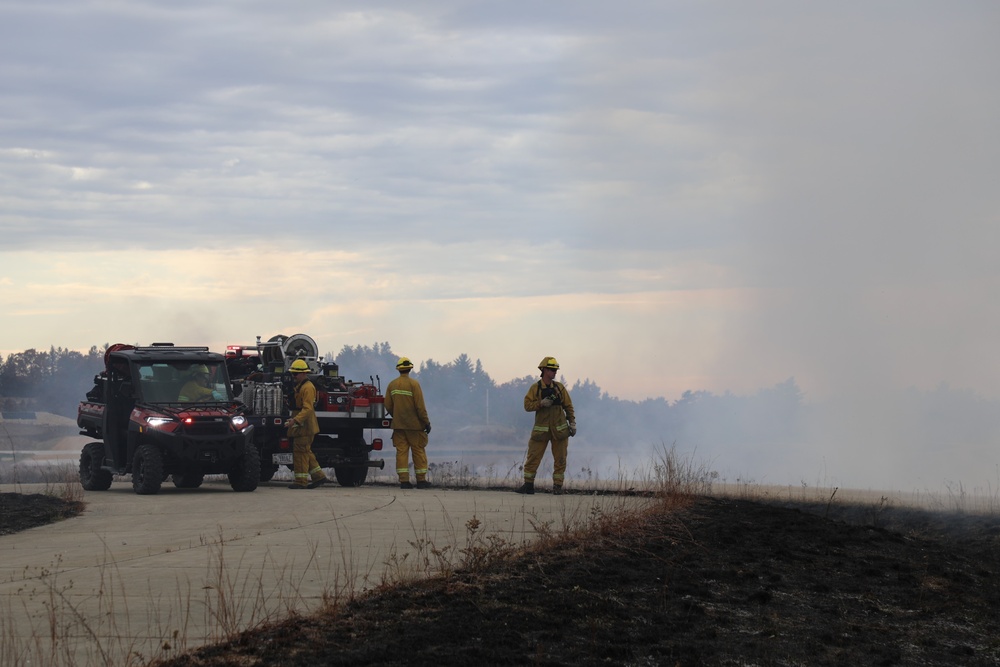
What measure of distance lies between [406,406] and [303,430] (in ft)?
5.97

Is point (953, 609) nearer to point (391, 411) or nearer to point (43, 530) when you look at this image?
point (43, 530)

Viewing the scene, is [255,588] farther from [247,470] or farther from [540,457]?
[540,457]

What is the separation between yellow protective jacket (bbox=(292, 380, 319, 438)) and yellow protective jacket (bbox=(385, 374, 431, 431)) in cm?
127

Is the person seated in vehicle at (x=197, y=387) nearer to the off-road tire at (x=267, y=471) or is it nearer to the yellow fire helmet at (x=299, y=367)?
the yellow fire helmet at (x=299, y=367)

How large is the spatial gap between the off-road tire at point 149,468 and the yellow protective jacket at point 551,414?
5940 mm

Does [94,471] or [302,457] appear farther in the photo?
[302,457]

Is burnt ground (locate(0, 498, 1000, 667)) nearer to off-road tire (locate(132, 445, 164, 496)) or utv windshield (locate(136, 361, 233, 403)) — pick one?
off-road tire (locate(132, 445, 164, 496))

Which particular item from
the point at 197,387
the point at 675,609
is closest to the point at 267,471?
the point at 197,387

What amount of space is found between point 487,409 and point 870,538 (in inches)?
6475

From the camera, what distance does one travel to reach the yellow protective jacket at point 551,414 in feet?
66.6

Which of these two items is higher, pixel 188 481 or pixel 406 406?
pixel 406 406

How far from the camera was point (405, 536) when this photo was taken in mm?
13242

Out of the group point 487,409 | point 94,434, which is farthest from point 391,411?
→ point 487,409

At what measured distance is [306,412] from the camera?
21016mm
